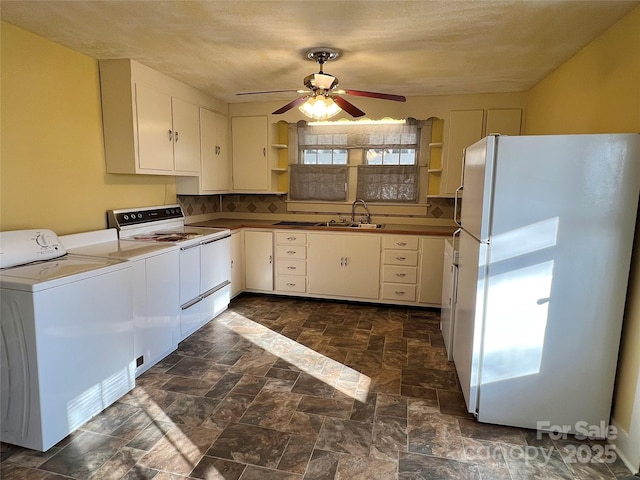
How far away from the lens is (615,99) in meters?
2.19

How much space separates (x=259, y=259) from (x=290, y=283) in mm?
463

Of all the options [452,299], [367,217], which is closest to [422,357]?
[452,299]

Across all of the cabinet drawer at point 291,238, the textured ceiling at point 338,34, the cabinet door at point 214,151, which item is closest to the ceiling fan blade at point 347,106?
the textured ceiling at point 338,34

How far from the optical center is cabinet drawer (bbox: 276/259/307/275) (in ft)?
14.1

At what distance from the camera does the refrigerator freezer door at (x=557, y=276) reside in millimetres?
1895

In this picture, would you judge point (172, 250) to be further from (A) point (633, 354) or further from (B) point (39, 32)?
(A) point (633, 354)

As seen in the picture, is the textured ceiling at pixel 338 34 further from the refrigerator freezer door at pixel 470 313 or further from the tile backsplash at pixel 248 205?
the tile backsplash at pixel 248 205

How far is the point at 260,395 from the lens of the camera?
244 cm

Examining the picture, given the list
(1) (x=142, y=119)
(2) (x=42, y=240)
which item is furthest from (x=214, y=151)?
(2) (x=42, y=240)

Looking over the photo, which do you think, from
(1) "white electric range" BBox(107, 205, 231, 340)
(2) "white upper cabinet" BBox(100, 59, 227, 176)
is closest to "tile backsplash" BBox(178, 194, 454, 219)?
(1) "white electric range" BBox(107, 205, 231, 340)

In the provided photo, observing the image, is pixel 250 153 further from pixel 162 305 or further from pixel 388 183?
pixel 162 305

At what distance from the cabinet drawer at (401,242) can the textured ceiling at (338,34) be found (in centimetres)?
155

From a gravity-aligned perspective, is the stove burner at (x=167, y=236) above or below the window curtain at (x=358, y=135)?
below

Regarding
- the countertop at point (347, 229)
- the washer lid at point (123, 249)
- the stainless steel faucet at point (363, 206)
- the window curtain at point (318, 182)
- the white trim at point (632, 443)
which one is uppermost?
the window curtain at point (318, 182)
